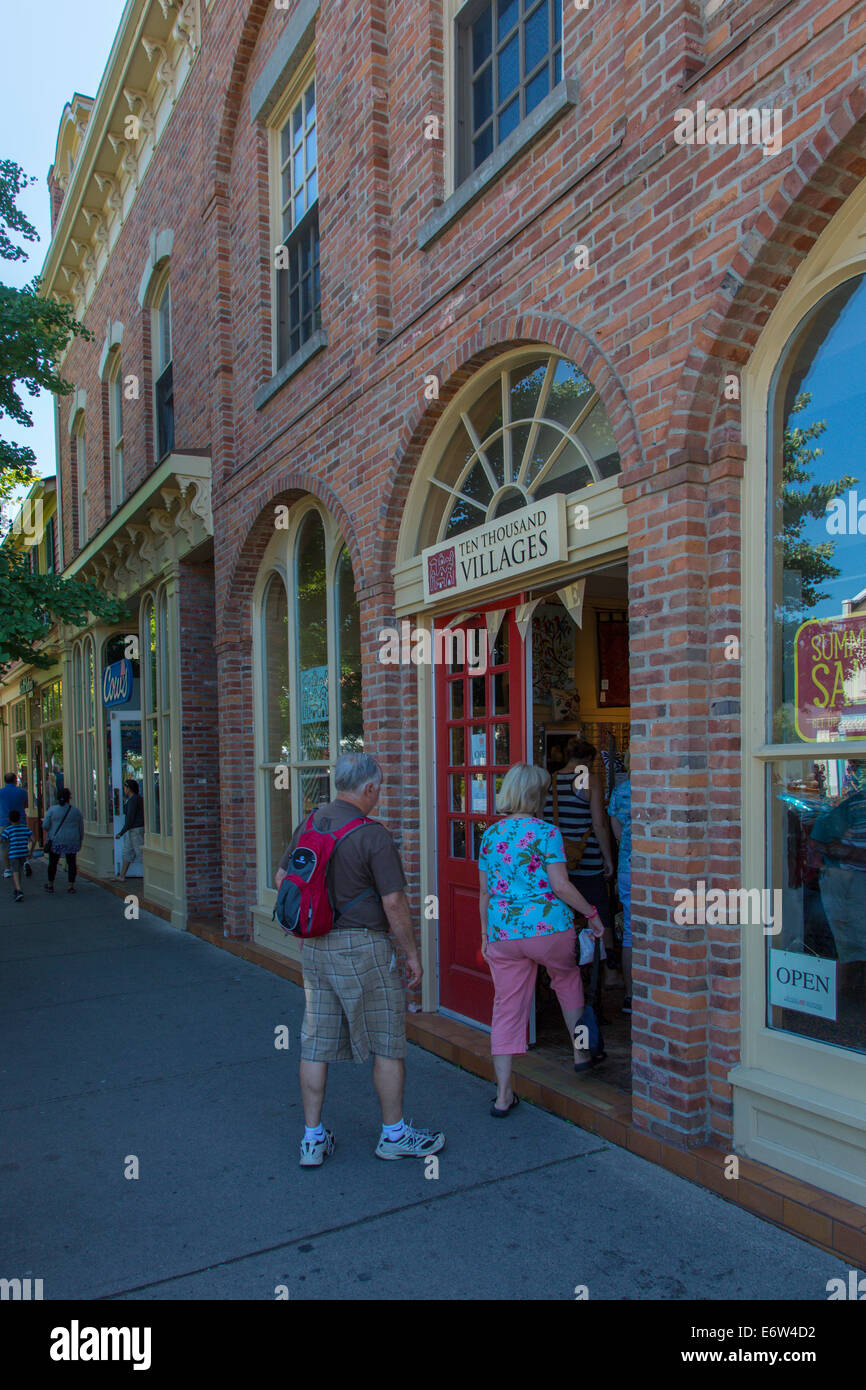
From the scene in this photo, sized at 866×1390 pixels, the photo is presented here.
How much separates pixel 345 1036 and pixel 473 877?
5.44 feet

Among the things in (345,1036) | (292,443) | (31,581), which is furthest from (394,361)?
(31,581)

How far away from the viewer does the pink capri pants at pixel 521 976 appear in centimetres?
453

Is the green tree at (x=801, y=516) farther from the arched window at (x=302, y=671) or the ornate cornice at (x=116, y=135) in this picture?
the ornate cornice at (x=116, y=135)

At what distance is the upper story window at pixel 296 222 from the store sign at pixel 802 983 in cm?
621

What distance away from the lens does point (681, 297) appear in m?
3.90

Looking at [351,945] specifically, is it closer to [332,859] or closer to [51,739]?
[332,859]

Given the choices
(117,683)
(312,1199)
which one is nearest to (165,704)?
(117,683)

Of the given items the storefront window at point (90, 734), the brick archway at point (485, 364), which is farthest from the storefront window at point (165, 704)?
the brick archway at point (485, 364)

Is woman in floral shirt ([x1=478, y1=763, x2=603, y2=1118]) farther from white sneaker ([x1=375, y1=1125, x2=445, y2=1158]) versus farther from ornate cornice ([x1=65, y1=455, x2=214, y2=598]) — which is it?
ornate cornice ([x1=65, y1=455, x2=214, y2=598])

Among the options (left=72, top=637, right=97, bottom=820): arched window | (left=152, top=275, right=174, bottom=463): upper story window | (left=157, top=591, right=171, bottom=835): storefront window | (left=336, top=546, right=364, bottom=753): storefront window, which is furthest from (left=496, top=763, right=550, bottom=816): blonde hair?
(left=72, top=637, right=97, bottom=820): arched window

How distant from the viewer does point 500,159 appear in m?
5.04

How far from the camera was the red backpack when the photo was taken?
159 inches

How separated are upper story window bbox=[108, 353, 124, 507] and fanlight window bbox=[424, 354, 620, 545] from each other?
9282 millimetres

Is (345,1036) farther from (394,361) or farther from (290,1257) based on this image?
(394,361)
